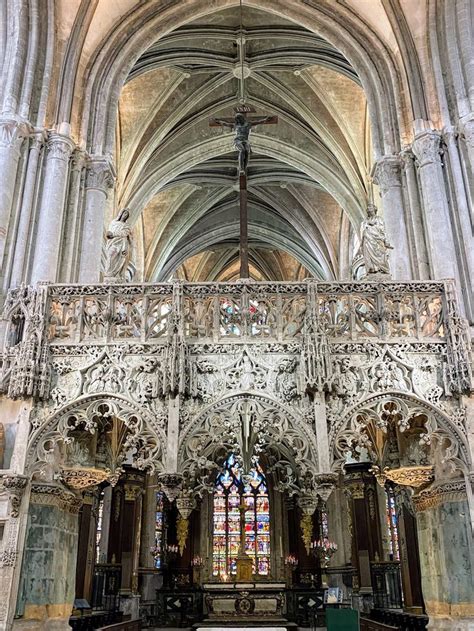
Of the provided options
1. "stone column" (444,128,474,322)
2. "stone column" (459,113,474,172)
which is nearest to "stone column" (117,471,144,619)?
"stone column" (444,128,474,322)

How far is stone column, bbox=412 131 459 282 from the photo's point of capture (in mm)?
12791

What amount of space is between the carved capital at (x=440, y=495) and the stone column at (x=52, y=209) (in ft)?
26.3

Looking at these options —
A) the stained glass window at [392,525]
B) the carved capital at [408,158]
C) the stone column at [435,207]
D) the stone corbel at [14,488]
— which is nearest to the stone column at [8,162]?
the stone corbel at [14,488]

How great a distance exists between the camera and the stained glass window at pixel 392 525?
1833 centimetres

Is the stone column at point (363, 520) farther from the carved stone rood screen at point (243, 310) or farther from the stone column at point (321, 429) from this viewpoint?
the stone column at point (321, 429)

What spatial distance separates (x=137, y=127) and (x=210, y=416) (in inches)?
558

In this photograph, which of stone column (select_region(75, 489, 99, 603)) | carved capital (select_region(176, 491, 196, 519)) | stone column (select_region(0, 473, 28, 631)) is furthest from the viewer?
stone column (select_region(75, 489, 99, 603))

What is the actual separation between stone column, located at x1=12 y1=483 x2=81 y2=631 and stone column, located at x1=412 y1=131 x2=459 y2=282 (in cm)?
816

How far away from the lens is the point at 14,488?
32.3 feet

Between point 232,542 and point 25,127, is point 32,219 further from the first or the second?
point 232,542

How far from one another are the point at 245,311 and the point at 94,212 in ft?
18.3

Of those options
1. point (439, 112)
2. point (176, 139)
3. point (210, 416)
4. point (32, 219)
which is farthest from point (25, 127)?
point (176, 139)

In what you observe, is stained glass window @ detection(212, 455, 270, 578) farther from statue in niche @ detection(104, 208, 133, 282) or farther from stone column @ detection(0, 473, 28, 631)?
stone column @ detection(0, 473, 28, 631)

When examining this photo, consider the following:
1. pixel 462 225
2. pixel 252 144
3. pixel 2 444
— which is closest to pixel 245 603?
pixel 2 444
